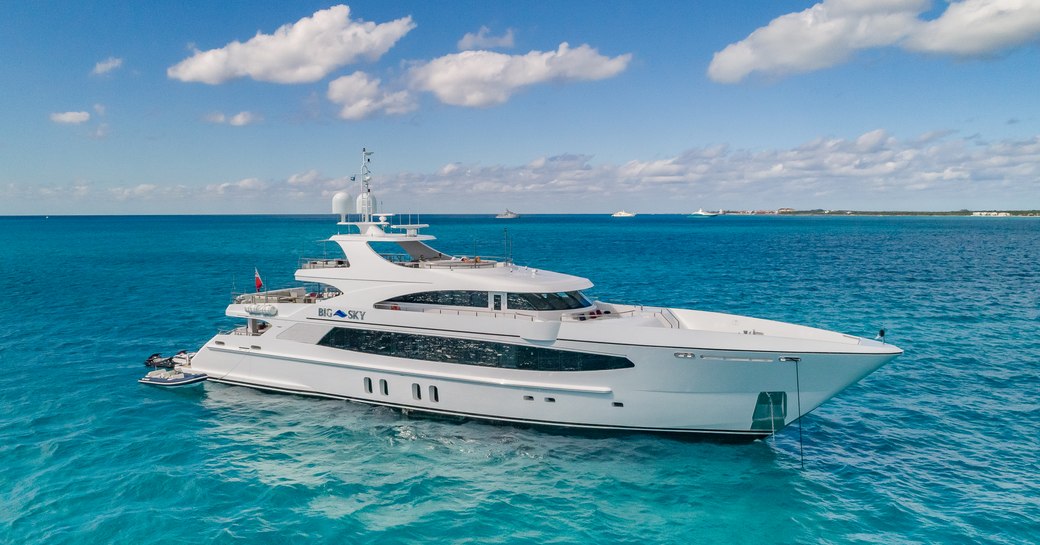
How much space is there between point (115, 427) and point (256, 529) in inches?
317

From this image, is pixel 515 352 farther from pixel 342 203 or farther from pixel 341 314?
pixel 342 203

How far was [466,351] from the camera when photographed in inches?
644

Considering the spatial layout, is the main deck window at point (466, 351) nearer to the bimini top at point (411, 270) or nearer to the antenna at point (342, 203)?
the bimini top at point (411, 270)

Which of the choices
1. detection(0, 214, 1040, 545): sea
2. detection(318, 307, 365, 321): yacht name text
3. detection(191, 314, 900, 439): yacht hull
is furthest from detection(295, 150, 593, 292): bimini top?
detection(0, 214, 1040, 545): sea

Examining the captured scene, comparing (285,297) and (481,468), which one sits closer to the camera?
(481,468)

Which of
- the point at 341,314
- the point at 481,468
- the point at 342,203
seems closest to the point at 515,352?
the point at 481,468

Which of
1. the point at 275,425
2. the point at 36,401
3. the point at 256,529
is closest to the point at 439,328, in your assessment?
the point at 275,425

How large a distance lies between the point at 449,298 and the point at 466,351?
1.94 meters

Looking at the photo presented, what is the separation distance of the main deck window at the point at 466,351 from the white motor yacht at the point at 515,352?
0.04 m

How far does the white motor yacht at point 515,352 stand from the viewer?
1434 centimetres

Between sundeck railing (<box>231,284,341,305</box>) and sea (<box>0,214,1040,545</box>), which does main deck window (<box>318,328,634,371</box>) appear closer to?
sea (<box>0,214,1040,545</box>)

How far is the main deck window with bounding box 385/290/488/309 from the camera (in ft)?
56.2

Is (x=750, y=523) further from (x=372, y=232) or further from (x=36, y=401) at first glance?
(x=36, y=401)

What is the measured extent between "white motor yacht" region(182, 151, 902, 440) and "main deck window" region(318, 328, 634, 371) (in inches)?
1.4
